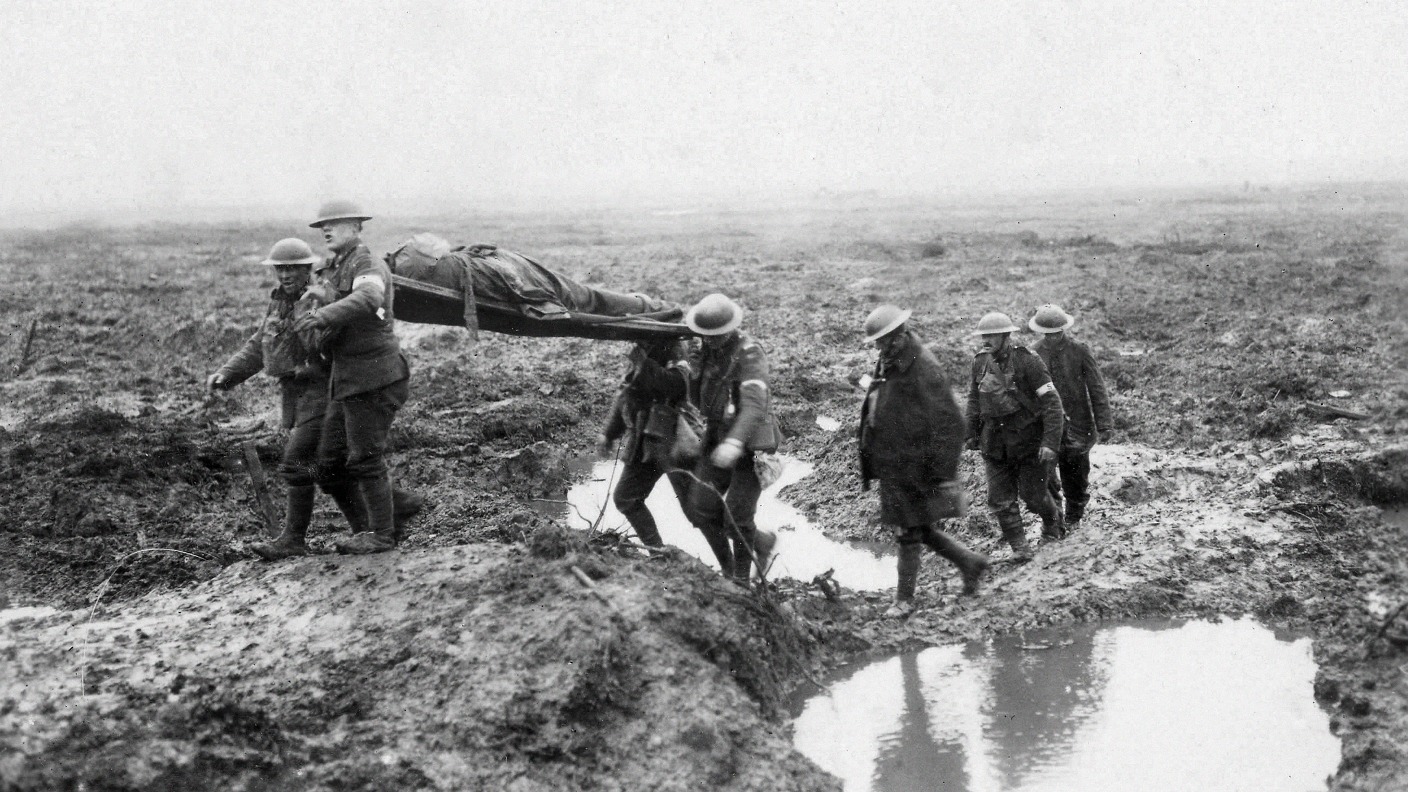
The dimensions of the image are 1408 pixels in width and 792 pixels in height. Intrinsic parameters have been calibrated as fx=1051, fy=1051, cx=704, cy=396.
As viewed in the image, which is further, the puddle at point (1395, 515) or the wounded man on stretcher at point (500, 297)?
the puddle at point (1395, 515)

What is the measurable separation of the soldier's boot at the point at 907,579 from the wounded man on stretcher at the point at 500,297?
1.71m

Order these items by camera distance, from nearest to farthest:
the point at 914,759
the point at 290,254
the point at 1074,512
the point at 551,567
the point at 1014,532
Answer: the point at 914,759
the point at 551,567
the point at 290,254
the point at 1014,532
the point at 1074,512

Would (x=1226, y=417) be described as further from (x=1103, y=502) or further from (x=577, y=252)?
(x=577, y=252)

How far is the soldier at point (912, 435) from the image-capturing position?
214 inches

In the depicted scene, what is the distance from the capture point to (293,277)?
5.31 meters

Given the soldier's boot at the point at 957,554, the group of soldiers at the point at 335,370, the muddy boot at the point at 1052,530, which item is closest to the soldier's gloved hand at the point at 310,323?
the group of soldiers at the point at 335,370

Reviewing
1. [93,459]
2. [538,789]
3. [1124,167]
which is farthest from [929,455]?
[1124,167]

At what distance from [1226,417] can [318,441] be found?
7.66 metres

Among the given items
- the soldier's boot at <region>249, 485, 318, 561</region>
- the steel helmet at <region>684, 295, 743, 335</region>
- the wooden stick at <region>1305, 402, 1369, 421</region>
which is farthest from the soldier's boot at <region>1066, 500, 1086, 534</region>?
the soldier's boot at <region>249, 485, 318, 561</region>

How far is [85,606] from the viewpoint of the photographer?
6.03 m

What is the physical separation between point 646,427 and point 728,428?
489 mm

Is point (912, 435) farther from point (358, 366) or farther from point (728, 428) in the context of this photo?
point (358, 366)

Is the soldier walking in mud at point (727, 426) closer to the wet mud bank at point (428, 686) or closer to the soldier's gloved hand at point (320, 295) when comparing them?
the wet mud bank at point (428, 686)

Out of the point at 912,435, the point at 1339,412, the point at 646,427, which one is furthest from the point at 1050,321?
the point at 1339,412
